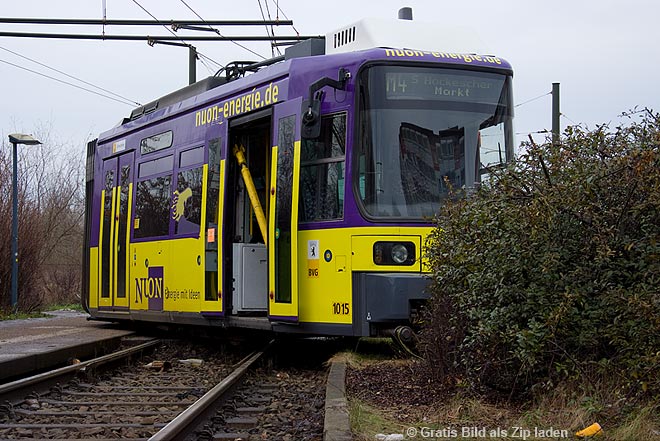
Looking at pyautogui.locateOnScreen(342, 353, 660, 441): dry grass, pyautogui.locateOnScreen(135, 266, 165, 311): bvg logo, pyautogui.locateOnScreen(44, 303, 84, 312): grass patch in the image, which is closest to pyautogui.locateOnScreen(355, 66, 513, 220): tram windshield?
pyautogui.locateOnScreen(342, 353, 660, 441): dry grass

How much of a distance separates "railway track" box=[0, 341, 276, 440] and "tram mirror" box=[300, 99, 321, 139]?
2.68m

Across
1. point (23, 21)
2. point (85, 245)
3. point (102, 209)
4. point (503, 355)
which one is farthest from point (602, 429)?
point (23, 21)

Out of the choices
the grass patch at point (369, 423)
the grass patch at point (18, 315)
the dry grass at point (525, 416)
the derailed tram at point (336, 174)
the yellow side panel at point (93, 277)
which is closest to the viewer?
the dry grass at point (525, 416)

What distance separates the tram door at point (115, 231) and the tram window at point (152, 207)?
446 millimetres

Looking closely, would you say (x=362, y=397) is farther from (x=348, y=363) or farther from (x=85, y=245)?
(x=85, y=245)

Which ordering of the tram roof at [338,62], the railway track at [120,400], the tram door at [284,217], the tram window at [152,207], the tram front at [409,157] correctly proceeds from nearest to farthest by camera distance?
the railway track at [120,400] → the tram front at [409,157] → the tram roof at [338,62] → the tram door at [284,217] → the tram window at [152,207]

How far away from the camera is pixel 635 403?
536 centimetres

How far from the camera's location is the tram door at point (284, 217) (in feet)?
31.9

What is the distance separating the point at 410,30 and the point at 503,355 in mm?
5205

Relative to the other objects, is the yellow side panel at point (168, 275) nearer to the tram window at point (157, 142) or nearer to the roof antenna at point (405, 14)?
the tram window at point (157, 142)

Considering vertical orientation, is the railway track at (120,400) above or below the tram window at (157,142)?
below

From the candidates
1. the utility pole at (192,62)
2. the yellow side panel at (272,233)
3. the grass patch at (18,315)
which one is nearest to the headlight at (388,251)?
the yellow side panel at (272,233)

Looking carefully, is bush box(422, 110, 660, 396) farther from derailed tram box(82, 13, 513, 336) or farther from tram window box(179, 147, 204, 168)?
tram window box(179, 147, 204, 168)

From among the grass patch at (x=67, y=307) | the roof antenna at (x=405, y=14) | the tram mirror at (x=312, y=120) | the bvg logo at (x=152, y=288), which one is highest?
the roof antenna at (x=405, y=14)
